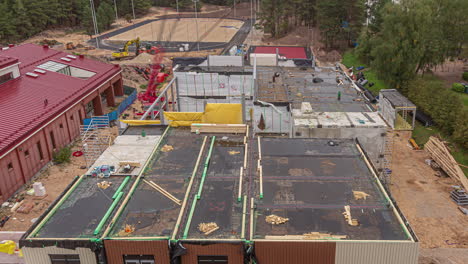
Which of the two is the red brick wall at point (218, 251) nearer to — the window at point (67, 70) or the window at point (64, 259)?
the window at point (64, 259)

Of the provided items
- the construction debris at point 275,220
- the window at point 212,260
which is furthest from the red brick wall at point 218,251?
the construction debris at point 275,220

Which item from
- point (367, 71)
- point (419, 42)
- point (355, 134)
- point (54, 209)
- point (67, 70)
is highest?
point (419, 42)

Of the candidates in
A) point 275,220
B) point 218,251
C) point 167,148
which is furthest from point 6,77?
point 275,220

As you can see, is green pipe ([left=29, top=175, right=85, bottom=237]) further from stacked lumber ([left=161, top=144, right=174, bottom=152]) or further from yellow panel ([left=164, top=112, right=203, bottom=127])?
yellow panel ([left=164, top=112, right=203, bottom=127])

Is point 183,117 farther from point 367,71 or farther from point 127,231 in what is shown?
point 367,71

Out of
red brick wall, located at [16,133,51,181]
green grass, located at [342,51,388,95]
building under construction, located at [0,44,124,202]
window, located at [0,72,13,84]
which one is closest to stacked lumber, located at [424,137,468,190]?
green grass, located at [342,51,388,95]
